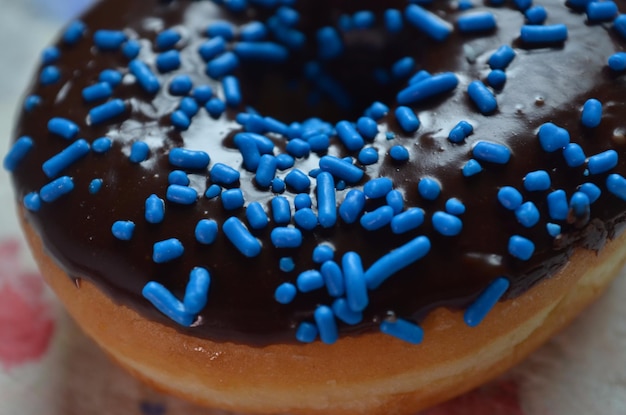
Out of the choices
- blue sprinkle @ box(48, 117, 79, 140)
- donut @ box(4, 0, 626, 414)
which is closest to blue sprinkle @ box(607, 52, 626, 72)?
donut @ box(4, 0, 626, 414)

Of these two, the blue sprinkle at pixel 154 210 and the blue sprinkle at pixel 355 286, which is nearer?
the blue sprinkle at pixel 355 286

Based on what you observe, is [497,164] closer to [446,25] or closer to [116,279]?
[446,25]

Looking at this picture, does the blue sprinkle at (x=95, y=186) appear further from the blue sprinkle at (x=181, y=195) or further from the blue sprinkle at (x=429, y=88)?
the blue sprinkle at (x=429, y=88)

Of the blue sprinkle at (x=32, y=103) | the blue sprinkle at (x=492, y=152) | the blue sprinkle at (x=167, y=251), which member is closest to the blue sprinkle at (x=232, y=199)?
the blue sprinkle at (x=167, y=251)

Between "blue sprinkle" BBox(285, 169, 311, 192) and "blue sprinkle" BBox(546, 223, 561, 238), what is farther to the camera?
"blue sprinkle" BBox(285, 169, 311, 192)

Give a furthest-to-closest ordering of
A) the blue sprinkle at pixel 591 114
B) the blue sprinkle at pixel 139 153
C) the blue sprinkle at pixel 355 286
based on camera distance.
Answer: the blue sprinkle at pixel 139 153 → the blue sprinkle at pixel 591 114 → the blue sprinkle at pixel 355 286

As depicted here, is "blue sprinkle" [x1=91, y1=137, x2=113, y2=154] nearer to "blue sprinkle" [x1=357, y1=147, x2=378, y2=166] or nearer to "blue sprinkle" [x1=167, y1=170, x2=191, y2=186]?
"blue sprinkle" [x1=167, y1=170, x2=191, y2=186]
